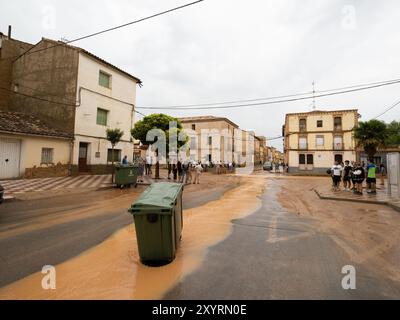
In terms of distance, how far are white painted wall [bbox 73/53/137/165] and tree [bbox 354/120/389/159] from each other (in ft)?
68.3

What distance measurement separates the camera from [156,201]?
3.37 meters

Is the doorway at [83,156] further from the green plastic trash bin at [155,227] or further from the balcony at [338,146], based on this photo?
the balcony at [338,146]

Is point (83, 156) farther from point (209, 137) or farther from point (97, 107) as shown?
point (209, 137)

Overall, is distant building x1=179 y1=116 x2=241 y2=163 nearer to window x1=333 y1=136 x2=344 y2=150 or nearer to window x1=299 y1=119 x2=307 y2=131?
window x1=299 y1=119 x2=307 y2=131

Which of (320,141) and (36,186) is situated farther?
(320,141)

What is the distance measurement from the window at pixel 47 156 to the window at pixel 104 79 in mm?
7091

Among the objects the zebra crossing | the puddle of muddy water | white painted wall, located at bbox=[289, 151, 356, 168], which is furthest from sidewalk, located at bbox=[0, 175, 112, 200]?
white painted wall, located at bbox=[289, 151, 356, 168]

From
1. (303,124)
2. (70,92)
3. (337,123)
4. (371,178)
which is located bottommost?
(371,178)

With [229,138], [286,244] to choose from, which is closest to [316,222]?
[286,244]

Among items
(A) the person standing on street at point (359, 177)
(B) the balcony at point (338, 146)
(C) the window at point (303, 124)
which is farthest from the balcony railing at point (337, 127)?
(A) the person standing on street at point (359, 177)

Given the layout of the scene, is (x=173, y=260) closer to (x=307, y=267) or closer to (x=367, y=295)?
(x=307, y=267)

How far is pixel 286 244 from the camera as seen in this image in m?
4.47

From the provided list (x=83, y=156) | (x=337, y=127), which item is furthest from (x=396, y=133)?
(x=83, y=156)

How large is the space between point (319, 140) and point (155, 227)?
37.3 m
